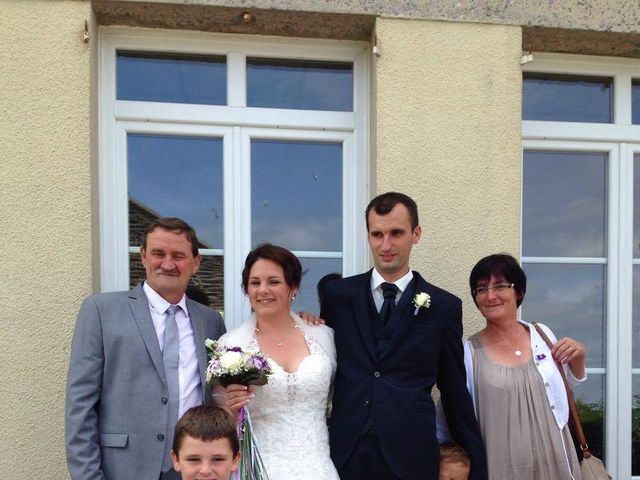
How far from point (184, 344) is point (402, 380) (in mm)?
959

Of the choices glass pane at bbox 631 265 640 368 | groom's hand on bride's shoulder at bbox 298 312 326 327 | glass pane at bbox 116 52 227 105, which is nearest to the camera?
groom's hand on bride's shoulder at bbox 298 312 326 327

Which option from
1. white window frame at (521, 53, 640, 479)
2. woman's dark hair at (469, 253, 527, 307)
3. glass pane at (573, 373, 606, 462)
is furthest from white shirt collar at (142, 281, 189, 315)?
glass pane at (573, 373, 606, 462)

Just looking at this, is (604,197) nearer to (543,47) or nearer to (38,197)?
(543,47)

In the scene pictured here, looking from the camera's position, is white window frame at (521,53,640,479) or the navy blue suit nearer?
the navy blue suit

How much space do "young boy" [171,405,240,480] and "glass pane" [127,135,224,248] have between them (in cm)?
136

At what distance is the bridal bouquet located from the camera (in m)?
2.32

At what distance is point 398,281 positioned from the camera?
2.71 metres

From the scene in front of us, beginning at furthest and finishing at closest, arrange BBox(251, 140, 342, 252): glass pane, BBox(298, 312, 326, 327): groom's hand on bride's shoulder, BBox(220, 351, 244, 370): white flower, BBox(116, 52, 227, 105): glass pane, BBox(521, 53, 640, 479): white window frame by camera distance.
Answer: BBox(521, 53, 640, 479): white window frame, BBox(251, 140, 342, 252): glass pane, BBox(116, 52, 227, 105): glass pane, BBox(298, 312, 326, 327): groom's hand on bride's shoulder, BBox(220, 351, 244, 370): white flower

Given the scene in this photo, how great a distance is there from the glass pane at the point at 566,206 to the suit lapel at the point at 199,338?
2.17m

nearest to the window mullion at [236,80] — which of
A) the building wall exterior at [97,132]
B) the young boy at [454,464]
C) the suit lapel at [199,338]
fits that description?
the building wall exterior at [97,132]

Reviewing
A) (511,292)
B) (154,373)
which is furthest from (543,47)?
(154,373)

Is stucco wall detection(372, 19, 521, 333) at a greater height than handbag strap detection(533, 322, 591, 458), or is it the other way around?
stucco wall detection(372, 19, 521, 333)

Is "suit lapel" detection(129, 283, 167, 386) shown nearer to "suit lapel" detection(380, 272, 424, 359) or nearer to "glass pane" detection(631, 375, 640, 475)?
"suit lapel" detection(380, 272, 424, 359)

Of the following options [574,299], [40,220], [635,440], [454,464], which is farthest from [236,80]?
[635,440]
